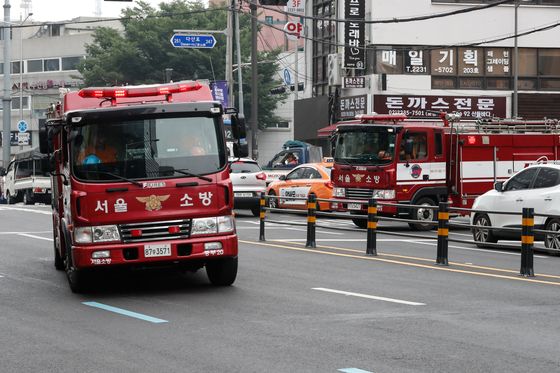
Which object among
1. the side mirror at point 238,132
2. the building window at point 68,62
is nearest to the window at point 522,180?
the side mirror at point 238,132

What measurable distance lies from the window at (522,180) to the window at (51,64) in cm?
7719

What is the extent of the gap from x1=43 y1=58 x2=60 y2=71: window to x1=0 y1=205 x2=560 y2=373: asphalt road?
257ft

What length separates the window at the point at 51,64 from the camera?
95.7 meters

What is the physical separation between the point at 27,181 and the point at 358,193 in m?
27.3

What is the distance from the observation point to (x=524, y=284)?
15.6m

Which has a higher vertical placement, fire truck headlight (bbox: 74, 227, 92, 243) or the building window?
the building window

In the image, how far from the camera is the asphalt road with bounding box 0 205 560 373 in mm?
9398

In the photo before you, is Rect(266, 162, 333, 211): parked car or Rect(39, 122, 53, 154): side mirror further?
Rect(266, 162, 333, 211): parked car

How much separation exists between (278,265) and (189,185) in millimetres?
4658

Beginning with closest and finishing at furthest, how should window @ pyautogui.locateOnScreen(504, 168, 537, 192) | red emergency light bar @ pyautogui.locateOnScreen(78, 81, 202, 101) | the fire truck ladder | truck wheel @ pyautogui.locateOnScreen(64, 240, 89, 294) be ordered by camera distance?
1. truck wheel @ pyautogui.locateOnScreen(64, 240, 89, 294)
2. red emergency light bar @ pyautogui.locateOnScreen(78, 81, 202, 101)
3. window @ pyautogui.locateOnScreen(504, 168, 537, 192)
4. the fire truck ladder

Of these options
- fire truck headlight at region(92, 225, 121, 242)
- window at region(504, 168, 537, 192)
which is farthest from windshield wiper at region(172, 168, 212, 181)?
window at region(504, 168, 537, 192)

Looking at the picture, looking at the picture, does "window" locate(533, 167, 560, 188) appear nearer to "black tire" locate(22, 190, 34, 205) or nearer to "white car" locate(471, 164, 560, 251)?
"white car" locate(471, 164, 560, 251)

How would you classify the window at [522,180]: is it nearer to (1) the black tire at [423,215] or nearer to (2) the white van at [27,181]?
(1) the black tire at [423,215]

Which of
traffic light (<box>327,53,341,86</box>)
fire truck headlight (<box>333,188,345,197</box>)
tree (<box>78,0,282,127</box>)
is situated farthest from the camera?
tree (<box>78,0,282,127</box>)
